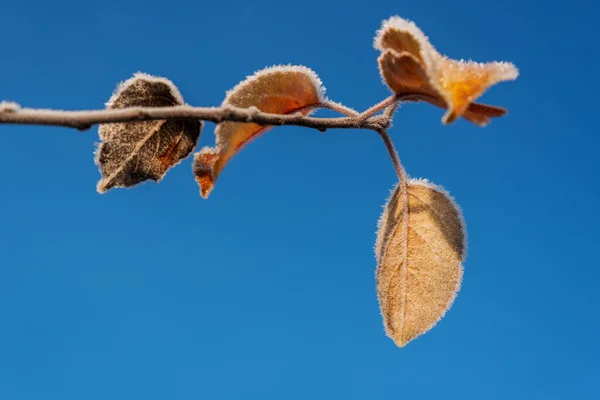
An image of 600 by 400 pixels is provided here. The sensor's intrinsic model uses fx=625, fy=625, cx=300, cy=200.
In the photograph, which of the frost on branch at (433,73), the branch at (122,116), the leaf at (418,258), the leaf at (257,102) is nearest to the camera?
the branch at (122,116)

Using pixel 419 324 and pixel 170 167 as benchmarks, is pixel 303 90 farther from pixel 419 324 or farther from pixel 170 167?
pixel 419 324

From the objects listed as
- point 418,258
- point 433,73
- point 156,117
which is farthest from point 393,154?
point 156,117

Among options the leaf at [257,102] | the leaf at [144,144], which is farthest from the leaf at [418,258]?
the leaf at [144,144]

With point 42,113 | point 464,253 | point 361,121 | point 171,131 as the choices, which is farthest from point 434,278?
point 42,113

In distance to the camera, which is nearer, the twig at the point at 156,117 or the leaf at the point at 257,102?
the twig at the point at 156,117

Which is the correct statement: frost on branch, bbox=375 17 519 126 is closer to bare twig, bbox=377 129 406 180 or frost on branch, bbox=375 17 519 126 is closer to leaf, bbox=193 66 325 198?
bare twig, bbox=377 129 406 180

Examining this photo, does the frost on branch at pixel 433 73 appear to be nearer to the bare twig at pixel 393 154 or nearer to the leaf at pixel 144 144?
the bare twig at pixel 393 154
